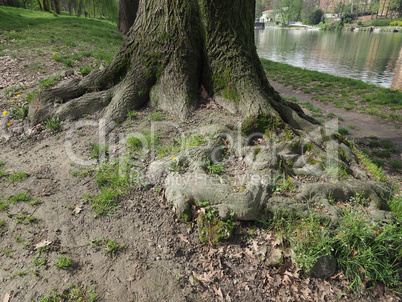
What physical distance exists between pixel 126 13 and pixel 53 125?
464 inches

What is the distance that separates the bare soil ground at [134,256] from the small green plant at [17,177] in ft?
0.17

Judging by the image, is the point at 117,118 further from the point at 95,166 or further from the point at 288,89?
the point at 288,89

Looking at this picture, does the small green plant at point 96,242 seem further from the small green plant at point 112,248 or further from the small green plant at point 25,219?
the small green plant at point 25,219

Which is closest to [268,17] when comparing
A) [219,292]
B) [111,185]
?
[111,185]

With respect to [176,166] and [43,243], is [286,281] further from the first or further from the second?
[43,243]

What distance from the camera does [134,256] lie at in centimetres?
256

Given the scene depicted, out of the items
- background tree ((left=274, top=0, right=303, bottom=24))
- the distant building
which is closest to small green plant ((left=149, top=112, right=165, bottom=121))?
background tree ((left=274, top=0, right=303, bottom=24))

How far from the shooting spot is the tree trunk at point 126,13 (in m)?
13.0

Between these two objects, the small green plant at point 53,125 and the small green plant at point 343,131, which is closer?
the small green plant at point 53,125

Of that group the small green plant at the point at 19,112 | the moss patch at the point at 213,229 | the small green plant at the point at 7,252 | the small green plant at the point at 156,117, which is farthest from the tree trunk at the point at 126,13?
the moss patch at the point at 213,229

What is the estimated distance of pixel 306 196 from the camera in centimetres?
304

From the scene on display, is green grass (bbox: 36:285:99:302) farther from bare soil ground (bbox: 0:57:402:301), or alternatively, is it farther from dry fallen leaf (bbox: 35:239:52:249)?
dry fallen leaf (bbox: 35:239:52:249)

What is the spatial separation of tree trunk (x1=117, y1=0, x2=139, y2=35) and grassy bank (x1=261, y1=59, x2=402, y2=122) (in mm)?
8094

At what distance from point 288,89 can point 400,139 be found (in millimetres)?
5082
